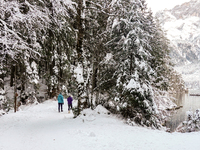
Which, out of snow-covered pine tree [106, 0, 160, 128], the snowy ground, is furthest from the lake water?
the snowy ground

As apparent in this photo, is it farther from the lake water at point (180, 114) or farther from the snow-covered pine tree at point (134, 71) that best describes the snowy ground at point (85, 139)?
the lake water at point (180, 114)

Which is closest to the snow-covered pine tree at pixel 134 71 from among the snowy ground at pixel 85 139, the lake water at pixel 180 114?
the snowy ground at pixel 85 139

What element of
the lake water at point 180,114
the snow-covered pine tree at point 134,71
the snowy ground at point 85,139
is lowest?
the lake water at point 180,114

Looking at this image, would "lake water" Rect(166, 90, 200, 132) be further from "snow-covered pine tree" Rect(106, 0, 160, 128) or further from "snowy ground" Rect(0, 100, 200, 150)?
"snowy ground" Rect(0, 100, 200, 150)

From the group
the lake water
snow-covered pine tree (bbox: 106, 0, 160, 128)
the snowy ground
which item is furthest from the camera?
the lake water

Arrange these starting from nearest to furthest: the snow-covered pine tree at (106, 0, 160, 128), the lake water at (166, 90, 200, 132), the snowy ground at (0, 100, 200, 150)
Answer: the snowy ground at (0, 100, 200, 150) → the snow-covered pine tree at (106, 0, 160, 128) → the lake water at (166, 90, 200, 132)

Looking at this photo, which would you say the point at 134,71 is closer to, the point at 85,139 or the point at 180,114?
the point at 85,139

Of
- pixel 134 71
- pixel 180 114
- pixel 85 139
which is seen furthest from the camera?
pixel 180 114

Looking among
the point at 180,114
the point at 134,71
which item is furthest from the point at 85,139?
the point at 180,114

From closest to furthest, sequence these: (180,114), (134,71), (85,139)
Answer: (85,139) < (134,71) < (180,114)

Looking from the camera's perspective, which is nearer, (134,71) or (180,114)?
(134,71)

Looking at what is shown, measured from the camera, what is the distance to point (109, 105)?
455 inches

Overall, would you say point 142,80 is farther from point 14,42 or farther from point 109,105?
point 14,42

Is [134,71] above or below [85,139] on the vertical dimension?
above
